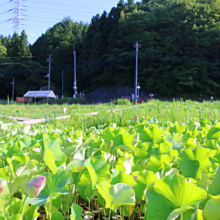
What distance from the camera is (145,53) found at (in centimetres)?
2642

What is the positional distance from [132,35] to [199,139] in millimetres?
30396

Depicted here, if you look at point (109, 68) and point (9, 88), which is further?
point (9, 88)

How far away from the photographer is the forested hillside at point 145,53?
24047 millimetres

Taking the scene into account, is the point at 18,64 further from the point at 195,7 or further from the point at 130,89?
the point at 195,7

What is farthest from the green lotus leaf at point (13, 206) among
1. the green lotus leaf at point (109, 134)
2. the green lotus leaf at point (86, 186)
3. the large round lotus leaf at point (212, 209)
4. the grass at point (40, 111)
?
the grass at point (40, 111)

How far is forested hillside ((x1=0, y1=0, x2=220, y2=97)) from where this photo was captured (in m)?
24.0

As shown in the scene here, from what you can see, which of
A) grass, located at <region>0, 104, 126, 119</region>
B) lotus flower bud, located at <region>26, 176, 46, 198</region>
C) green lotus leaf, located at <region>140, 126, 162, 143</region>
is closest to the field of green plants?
lotus flower bud, located at <region>26, 176, 46, 198</region>

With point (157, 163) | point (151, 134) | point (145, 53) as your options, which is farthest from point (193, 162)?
point (145, 53)

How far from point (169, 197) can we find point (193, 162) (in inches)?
9.5

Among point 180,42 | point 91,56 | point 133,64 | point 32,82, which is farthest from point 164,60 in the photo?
point 32,82

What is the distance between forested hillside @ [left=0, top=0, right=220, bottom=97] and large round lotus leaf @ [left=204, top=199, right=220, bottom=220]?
24107 mm

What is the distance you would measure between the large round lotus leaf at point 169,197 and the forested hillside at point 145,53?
24126 mm

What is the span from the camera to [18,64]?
38750mm

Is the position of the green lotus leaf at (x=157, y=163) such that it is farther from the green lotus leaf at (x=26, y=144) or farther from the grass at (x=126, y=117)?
the grass at (x=126, y=117)
